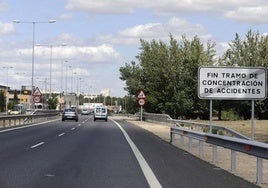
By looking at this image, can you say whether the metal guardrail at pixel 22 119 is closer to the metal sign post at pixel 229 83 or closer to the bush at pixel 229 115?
the metal sign post at pixel 229 83

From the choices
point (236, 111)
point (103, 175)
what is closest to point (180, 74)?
point (236, 111)

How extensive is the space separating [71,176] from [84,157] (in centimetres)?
453

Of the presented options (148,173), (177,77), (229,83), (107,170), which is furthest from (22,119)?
(148,173)

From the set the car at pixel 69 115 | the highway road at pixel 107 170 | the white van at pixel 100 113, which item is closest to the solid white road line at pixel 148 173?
the highway road at pixel 107 170

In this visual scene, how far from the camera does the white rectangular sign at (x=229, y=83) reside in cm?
1919

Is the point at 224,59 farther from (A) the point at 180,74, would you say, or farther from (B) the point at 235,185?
(B) the point at 235,185

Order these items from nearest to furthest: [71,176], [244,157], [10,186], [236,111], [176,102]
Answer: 1. [10,186]
2. [71,176]
3. [244,157]
4. [176,102]
5. [236,111]

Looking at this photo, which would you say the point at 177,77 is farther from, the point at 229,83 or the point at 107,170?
the point at 107,170

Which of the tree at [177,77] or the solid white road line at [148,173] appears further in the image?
the tree at [177,77]

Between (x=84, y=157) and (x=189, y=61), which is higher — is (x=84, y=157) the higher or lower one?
the lower one

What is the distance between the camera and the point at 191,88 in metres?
61.6

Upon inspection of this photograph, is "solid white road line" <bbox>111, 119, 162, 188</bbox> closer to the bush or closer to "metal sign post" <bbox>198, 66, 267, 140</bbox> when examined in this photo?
"metal sign post" <bbox>198, 66, 267, 140</bbox>

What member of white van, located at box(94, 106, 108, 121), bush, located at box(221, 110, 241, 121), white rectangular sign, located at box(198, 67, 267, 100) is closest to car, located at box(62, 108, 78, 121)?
white van, located at box(94, 106, 108, 121)

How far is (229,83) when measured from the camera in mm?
20047
